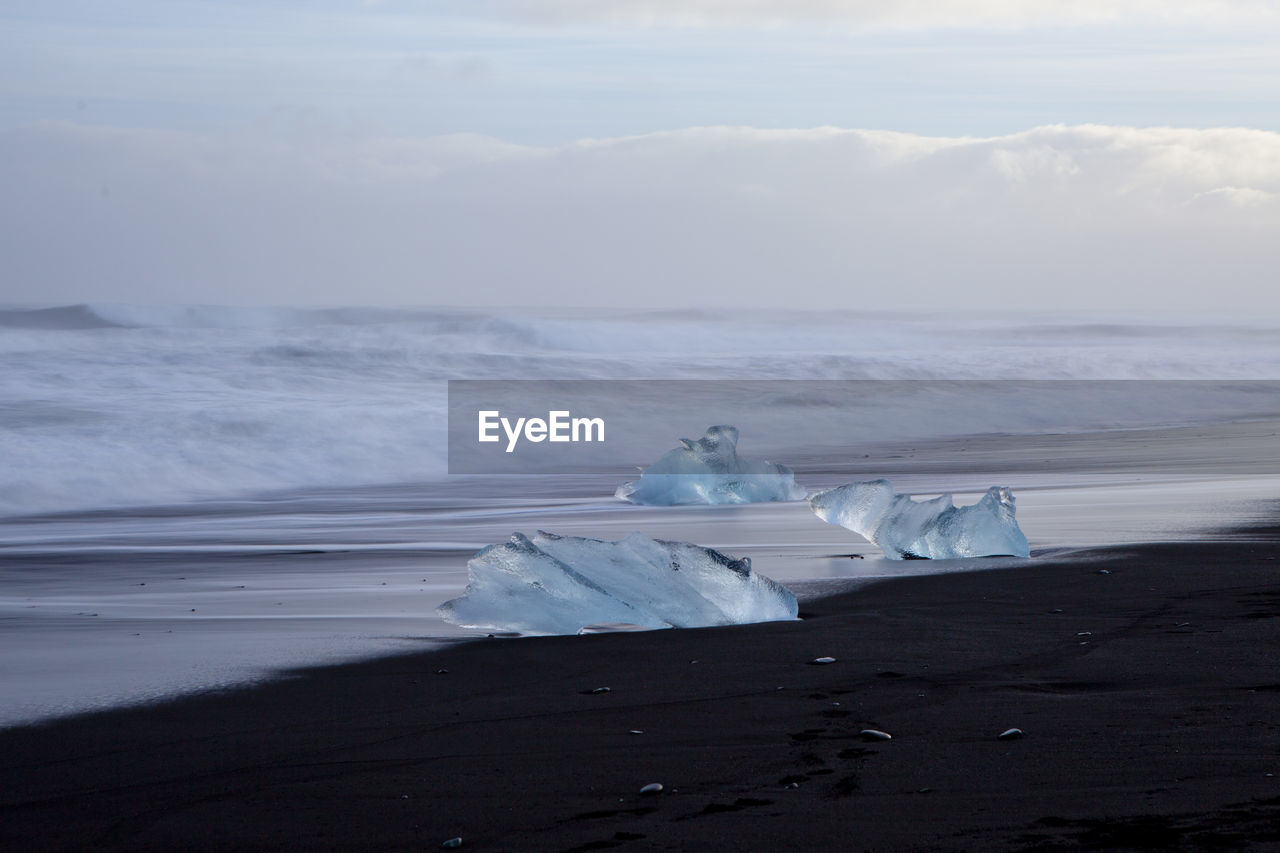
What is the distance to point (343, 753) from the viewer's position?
328 centimetres

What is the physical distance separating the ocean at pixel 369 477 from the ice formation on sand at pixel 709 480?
0.34m

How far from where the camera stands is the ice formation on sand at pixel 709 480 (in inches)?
415

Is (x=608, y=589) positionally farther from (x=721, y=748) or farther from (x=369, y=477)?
(x=369, y=477)

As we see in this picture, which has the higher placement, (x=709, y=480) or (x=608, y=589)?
(x=608, y=589)

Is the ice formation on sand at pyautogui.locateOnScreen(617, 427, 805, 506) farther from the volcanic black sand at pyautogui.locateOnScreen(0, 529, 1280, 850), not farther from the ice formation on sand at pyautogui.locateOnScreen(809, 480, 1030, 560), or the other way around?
the volcanic black sand at pyautogui.locateOnScreen(0, 529, 1280, 850)

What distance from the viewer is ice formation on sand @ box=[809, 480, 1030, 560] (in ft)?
21.6

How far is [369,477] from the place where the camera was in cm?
1448

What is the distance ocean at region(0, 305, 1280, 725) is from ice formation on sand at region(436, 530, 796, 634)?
0.32 metres

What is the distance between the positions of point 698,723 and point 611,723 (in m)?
0.23

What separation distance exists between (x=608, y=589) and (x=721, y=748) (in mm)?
1743
